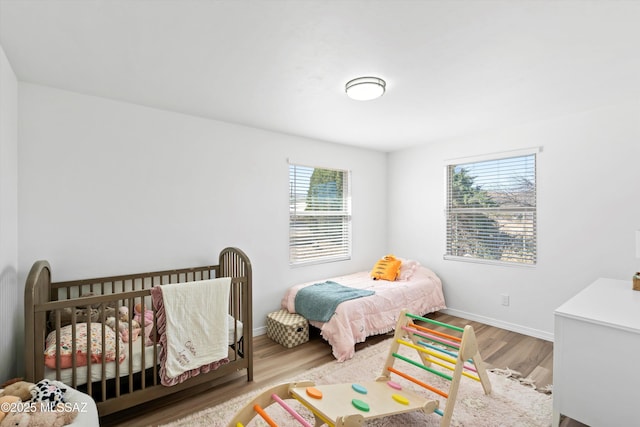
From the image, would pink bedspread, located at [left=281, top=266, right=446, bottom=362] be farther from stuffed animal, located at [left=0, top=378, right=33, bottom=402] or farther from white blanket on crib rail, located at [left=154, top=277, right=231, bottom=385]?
stuffed animal, located at [left=0, top=378, right=33, bottom=402]

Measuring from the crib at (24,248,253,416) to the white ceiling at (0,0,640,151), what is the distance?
1349mm

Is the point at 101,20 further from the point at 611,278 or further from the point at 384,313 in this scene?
the point at 611,278

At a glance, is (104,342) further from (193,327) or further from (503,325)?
(503,325)

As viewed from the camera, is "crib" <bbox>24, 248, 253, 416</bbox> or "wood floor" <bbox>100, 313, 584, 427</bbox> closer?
"crib" <bbox>24, 248, 253, 416</bbox>

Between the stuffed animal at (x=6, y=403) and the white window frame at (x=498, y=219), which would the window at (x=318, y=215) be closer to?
the white window frame at (x=498, y=219)

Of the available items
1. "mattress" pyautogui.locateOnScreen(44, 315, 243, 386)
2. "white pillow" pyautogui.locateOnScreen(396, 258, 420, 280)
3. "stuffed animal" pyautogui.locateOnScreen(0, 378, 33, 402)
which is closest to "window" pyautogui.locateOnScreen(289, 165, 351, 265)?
"white pillow" pyautogui.locateOnScreen(396, 258, 420, 280)

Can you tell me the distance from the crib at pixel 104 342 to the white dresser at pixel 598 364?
2.11m

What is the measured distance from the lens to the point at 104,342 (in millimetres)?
1939

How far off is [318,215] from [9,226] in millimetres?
Answer: 2878

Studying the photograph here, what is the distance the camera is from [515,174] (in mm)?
3561

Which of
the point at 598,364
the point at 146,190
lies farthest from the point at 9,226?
the point at 598,364

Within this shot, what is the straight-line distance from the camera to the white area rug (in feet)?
6.64

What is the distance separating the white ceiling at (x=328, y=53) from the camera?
154cm

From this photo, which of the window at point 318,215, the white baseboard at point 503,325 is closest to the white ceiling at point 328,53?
the window at point 318,215
